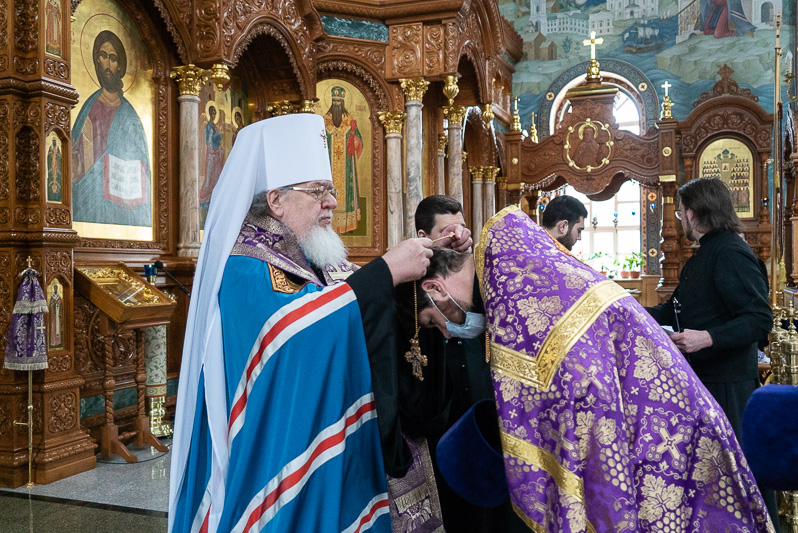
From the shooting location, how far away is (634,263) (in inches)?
695

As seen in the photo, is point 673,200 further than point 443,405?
Yes

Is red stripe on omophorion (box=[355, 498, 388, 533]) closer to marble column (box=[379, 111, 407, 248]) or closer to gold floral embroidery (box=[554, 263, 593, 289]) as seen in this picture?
gold floral embroidery (box=[554, 263, 593, 289])

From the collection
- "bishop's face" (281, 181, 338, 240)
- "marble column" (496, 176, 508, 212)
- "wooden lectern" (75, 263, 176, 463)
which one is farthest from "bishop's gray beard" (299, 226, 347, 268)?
"marble column" (496, 176, 508, 212)

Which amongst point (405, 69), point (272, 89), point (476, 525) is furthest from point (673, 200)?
point (476, 525)

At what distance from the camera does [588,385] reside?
5.52ft

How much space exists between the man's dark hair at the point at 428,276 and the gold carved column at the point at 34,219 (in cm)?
341

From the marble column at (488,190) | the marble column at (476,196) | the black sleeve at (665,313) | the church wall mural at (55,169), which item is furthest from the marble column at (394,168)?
the black sleeve at (665,313)

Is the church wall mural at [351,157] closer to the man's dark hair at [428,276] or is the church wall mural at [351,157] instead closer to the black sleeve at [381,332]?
the man's dark hair at [428,276]

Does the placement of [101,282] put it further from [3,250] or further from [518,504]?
[518,504]

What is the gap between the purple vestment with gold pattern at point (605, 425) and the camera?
1.67 m

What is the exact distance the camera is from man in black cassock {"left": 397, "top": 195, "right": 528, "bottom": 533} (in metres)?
2.31

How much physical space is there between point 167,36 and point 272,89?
1751 millimetres

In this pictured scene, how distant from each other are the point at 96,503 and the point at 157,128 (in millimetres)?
3838

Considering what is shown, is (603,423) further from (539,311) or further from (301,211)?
(301,211)
